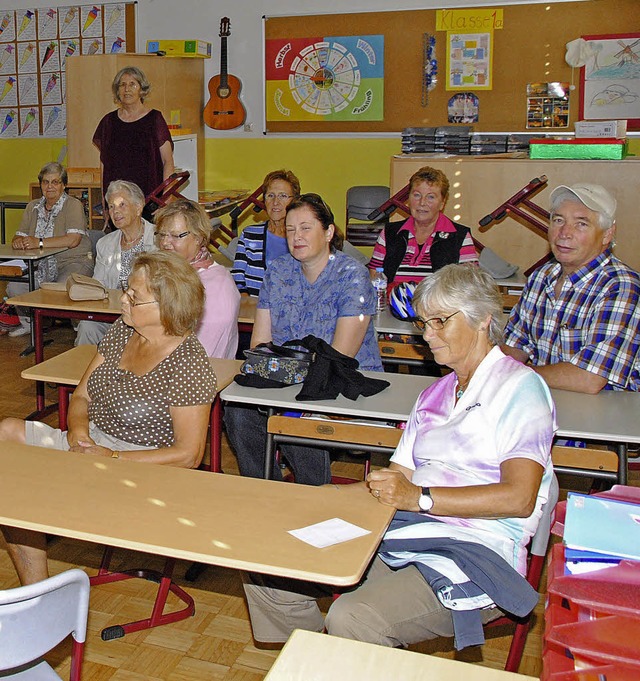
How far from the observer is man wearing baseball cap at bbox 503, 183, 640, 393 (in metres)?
2.79

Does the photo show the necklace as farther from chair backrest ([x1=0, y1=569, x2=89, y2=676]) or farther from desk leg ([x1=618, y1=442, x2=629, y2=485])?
chair backrest ([x1=0, y1=569, x2=89, y2=676])

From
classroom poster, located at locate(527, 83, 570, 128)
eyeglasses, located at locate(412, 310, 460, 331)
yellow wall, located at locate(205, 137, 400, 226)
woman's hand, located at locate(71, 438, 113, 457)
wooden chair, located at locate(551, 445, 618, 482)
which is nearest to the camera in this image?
eyeglasses, located at locate(412, 310, 460, 331)

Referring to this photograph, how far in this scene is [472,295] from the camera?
2141 mm

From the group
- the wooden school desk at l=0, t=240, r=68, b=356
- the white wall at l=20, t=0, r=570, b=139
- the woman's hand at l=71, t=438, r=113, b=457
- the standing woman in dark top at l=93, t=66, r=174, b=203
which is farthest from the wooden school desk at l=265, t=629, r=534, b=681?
Result: the white wall at l=20, t=0, r=570, b=139

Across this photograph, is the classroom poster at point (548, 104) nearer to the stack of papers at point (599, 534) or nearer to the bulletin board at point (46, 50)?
the bulletin board at point (46, 50)

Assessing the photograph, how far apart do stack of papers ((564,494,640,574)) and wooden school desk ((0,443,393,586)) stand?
0.42 meters

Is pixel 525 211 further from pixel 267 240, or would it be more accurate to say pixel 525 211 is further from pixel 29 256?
pixel 29 256

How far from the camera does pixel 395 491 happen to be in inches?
76.9

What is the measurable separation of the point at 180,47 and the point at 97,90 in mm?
767

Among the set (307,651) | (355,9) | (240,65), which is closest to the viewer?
(307,651)

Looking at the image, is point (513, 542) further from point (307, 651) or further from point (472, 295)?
point (307, 651)

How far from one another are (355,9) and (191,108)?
1592mm

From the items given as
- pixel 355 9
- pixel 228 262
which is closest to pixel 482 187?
pixel 228 262

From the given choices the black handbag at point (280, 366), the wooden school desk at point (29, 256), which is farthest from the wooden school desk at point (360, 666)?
the wooden school desk at point (29, 256)
